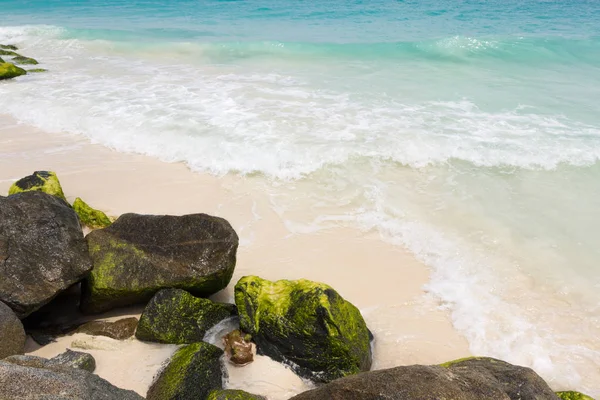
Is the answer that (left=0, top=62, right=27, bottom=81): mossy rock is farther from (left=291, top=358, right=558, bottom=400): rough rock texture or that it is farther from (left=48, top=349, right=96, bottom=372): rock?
(left=291, top=358, right=558, bottom=400): rough rock texture

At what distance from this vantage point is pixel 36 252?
14.4 feet

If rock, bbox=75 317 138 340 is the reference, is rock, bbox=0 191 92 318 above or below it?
above

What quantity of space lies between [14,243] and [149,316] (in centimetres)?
139

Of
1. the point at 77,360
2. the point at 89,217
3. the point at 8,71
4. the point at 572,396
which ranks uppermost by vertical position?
the point at 8,71

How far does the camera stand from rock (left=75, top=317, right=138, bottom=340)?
4320 millimetres

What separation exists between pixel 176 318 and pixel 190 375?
0.77 metres

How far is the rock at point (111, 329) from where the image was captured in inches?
170

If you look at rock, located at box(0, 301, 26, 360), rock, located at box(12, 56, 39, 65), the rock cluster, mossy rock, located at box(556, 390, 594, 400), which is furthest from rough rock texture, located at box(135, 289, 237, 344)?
rock, located at box(12, 56, 39, 65)

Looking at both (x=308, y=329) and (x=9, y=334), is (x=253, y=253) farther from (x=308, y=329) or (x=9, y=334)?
(x=9, y=334)

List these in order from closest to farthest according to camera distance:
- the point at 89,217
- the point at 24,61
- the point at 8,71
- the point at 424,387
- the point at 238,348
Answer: the point at 424,387 → the point at 238,348 → the point at 89,217 → the point at 8,71 → the point at 24,61

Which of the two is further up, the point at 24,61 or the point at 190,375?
the point at 24,61

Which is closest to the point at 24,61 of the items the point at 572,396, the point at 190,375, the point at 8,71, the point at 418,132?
the point at 8,71

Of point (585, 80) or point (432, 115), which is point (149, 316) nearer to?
point (432, 115)

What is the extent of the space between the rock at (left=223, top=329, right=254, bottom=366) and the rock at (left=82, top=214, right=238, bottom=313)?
642mm
